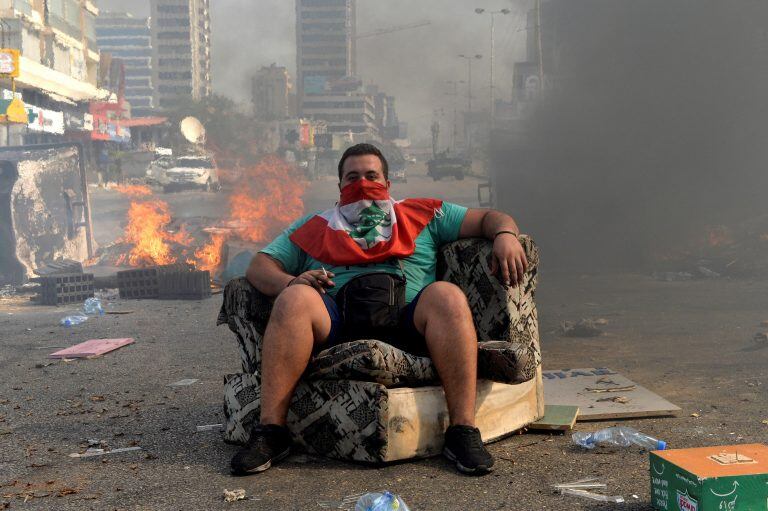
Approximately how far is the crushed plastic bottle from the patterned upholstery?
0.54 m

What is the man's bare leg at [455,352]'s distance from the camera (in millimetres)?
3682

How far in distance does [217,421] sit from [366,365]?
1.55 meters

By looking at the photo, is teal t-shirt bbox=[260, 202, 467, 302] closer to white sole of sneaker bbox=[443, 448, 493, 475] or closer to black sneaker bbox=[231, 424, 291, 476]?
black sneaker bbox=[231, 424, 291, 476]

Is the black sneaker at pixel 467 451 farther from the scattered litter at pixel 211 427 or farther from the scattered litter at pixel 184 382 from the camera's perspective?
the scattered litter at pixel 184 382

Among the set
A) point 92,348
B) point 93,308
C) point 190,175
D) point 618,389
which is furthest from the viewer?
point 190,175

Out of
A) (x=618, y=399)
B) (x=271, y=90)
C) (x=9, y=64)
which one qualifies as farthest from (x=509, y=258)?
(x=271, y=90)

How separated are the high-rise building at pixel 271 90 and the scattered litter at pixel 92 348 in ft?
235

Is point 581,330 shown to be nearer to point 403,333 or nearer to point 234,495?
point 403,333

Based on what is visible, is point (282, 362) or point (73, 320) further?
point (73, 320)

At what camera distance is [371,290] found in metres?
3.99

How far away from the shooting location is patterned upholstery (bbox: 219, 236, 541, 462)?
3631 mm

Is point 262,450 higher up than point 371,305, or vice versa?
point 371,305

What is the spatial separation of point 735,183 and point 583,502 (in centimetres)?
1939

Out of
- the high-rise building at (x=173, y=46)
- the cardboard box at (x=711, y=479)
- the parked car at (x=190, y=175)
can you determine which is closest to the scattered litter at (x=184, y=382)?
the cardboard box at (x=711, y=479)
